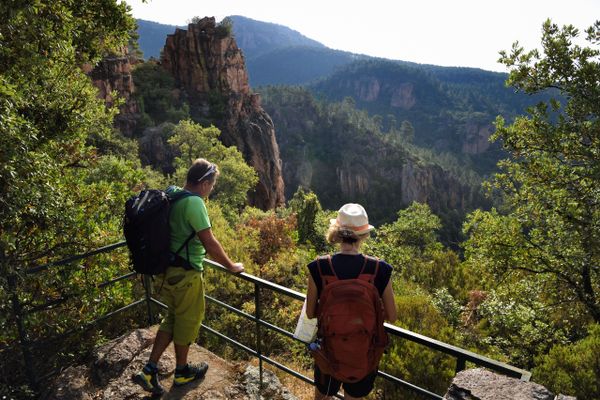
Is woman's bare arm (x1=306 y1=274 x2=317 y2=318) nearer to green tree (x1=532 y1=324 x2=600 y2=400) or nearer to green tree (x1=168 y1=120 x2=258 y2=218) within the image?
green tree (x1=532 y1=324 x2=600 y2=400)

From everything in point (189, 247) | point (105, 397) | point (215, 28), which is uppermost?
point (215, 28)

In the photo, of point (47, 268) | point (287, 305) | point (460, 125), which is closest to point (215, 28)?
point (287, 305)

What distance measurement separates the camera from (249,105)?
161 feet

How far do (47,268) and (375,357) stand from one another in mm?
2938

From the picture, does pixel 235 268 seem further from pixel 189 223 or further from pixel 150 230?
pixel 150 230

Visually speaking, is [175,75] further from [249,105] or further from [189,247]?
[189,247]

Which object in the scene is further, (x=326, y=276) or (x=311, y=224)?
(x=311, y=224)

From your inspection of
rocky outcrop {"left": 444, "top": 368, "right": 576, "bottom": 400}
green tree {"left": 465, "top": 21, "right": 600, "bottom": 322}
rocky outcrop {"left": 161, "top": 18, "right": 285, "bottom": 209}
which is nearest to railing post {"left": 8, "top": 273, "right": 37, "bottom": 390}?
rocky outcrop {"left": 444, "top": 368, "right": 576, "bottom": 400}

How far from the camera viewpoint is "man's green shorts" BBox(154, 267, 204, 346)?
3.29 m

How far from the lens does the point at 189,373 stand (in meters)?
3.65

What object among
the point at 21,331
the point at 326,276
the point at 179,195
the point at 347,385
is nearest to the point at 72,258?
the point at 21,331

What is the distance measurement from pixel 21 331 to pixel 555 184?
928 cm

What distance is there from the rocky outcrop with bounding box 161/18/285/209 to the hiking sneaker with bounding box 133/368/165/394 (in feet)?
130

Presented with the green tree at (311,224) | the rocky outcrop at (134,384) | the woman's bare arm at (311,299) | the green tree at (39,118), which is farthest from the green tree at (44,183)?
the green tree at (311,224)
